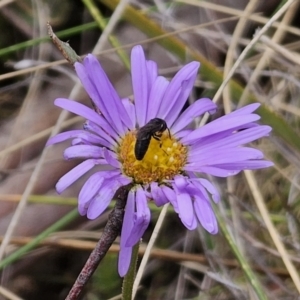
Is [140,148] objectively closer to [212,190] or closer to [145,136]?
[145,136]

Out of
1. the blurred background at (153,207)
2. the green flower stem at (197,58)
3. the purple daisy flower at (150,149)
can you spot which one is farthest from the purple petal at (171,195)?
the green flower stem at (197,58)

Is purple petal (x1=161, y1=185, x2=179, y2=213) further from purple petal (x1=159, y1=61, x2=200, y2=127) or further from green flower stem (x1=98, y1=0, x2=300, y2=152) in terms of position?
green flower stem (x1=98, y1=0, x2=300, y2=152)

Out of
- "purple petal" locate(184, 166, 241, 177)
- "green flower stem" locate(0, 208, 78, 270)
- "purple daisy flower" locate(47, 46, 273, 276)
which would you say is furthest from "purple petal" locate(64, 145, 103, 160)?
"green flower stem" locate(0, 208, 78, 270)

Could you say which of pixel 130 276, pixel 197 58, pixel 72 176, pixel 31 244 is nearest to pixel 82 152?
pixel 72 176

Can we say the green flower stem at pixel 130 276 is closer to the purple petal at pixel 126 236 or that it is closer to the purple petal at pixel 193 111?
the purple petal at pixel 126 236

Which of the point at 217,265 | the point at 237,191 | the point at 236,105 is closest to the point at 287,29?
the point at 236,105

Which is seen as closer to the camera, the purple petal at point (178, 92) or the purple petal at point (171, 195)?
the purple petal at point (171, 195)

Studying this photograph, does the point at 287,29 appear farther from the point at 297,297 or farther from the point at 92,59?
the point at 92,59
